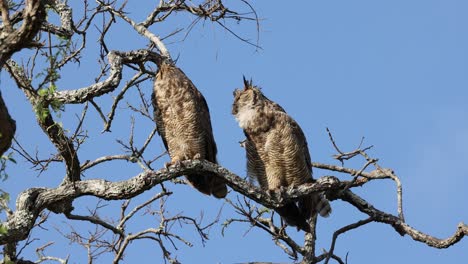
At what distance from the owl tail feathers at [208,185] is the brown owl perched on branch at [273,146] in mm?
501

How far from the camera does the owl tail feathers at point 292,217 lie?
7.70 metres

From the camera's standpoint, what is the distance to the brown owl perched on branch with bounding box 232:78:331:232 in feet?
26.1

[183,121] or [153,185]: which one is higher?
[183,121]

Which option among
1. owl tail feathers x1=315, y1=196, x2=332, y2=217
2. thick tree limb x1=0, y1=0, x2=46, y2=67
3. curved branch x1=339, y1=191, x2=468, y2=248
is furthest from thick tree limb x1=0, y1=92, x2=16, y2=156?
owl tail feathers x1=315, y1=196, x2=332, y2=217

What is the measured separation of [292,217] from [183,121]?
1336 millimetres

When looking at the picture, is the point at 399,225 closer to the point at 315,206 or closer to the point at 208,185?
the point at 315,206

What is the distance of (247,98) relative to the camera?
26.5 feet

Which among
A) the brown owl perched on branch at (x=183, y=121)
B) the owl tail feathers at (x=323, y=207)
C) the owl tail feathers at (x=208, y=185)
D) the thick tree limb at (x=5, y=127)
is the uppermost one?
the brown owl perched on branch at (x=183, y=121)

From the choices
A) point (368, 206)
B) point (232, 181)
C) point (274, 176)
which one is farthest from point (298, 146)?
point (232, 181)

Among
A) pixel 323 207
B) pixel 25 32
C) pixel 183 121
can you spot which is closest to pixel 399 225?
pixel 323 207

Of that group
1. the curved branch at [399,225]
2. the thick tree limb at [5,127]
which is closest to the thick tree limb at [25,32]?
the thick tree limb at [5,127]

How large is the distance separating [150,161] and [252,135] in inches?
47.8

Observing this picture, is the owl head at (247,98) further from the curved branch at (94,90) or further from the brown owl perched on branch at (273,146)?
the curved branch at (94,90)

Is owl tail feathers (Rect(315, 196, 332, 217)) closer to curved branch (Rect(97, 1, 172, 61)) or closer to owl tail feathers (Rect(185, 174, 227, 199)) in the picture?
owl tail feathers (Rect(185, 174, 227, 199))
